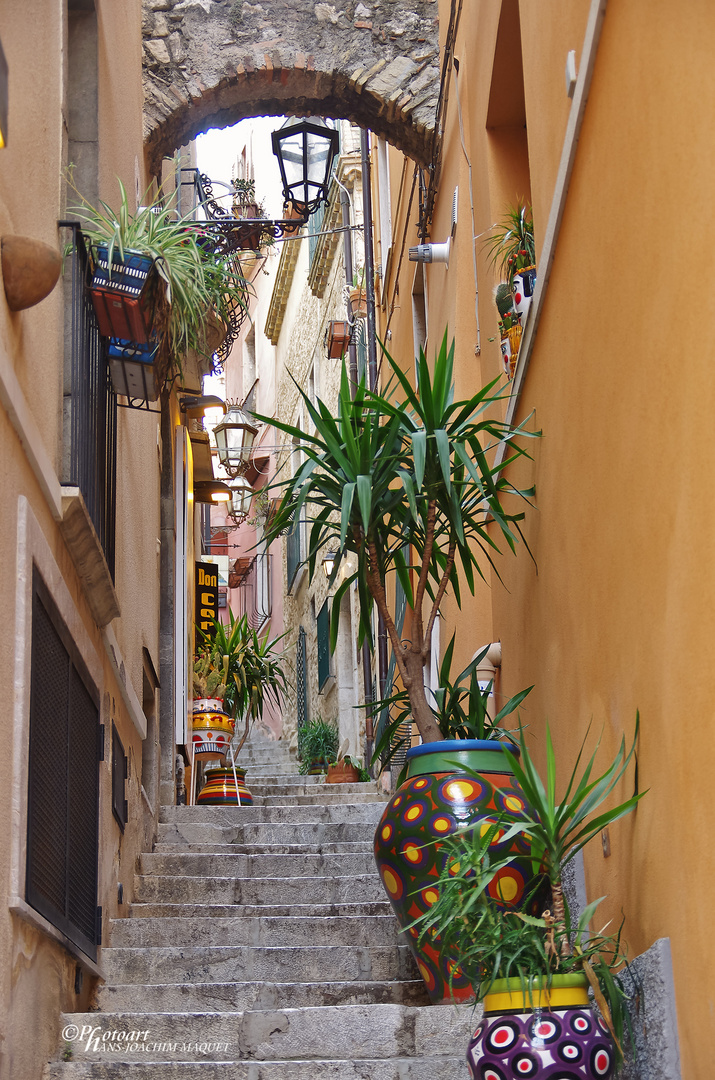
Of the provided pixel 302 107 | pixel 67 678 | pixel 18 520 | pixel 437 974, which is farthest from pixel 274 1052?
pixel 302 107

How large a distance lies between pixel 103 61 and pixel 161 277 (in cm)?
146

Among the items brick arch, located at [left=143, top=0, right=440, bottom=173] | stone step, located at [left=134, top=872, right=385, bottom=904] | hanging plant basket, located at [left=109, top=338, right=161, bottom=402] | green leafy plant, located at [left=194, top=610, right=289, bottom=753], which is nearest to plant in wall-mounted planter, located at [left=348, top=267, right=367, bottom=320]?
green leafy plant, located at [left=194, top=610, right=289, bottom=753]

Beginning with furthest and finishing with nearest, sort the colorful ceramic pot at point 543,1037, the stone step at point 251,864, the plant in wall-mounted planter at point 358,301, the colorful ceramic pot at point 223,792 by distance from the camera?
1. the plant in wall-mounted planter at point 358,301
2. the colorful ceramic pot at point 223,792
3. the stone step at point 251,864
4. the colorful ceramic pot at point 543,1037

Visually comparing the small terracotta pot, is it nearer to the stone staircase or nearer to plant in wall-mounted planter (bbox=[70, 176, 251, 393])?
plant in wall-mounted planter (bbox=[70, 176, 251, 393])

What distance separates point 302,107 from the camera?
8.12 metres

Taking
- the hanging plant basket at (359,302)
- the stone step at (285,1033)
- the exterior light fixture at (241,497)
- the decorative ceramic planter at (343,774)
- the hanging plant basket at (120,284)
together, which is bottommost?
the stone step at (285,1033)

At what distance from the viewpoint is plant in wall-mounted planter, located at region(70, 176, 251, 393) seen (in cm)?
448

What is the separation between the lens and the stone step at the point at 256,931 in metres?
5.11

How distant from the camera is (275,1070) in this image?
3588 mm

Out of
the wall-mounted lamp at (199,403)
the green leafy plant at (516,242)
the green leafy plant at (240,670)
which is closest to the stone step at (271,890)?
the green leafy plant at (516,242)

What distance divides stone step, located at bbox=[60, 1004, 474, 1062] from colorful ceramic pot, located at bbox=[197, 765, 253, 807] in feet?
15.1

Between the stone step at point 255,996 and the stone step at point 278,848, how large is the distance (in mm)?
1827

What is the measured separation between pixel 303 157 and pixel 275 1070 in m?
5.75

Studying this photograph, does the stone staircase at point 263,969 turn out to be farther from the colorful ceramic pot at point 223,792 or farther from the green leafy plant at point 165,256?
the green leafy plant at point 165,256
